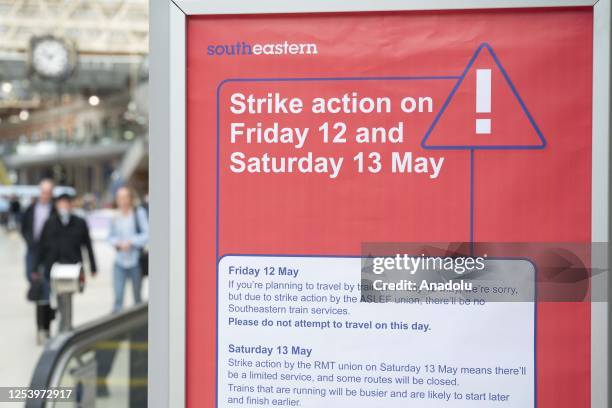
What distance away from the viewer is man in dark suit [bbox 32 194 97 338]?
6645 millimetres

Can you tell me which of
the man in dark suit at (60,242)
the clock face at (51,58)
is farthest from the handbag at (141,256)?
the clock face at (51,58)

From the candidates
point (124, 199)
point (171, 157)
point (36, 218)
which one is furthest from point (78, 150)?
point (171, 157)

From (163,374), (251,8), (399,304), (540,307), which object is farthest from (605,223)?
(163,374)

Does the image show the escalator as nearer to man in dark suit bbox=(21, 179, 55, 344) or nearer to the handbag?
the handbag

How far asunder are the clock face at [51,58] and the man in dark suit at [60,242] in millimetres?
6730

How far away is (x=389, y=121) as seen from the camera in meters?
1.50

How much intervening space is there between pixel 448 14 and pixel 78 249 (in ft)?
19.4

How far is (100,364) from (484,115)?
332cm

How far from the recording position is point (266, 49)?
60.1 inches

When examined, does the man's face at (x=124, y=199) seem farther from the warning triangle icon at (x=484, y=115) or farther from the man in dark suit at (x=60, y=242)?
the warning triangle icon at (x=484, y=115)

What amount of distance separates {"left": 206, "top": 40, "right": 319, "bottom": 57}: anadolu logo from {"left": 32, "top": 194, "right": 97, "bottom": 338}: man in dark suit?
552 centimetres

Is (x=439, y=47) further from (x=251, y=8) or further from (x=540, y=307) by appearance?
(x=540, y=307)

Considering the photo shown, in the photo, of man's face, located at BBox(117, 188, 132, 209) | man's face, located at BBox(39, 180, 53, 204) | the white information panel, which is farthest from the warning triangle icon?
man's face, located at BBox(39, 180, 53, 204)

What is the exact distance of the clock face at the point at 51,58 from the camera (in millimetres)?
12664
